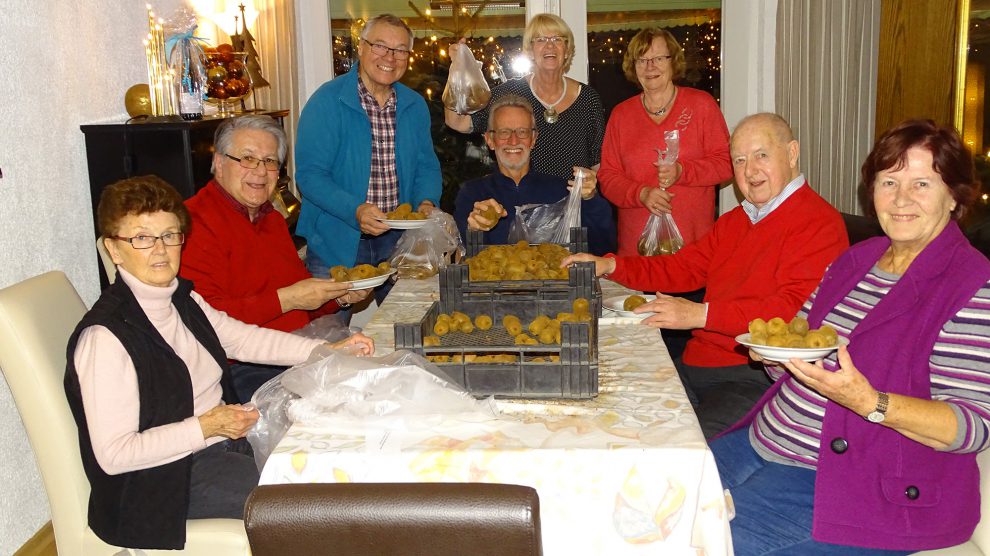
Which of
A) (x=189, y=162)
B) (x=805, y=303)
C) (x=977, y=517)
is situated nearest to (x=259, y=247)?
(x=189, y=162)

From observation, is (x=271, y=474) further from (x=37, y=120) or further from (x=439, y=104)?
(x=439, y=104)

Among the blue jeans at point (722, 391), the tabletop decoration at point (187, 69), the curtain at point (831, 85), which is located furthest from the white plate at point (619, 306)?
the curtain at point (831, 85)

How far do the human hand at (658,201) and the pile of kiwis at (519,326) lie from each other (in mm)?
1384

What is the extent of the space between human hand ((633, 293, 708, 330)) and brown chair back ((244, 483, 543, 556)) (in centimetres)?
139

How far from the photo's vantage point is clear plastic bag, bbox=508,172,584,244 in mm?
3354

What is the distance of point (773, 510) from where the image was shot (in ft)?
6.33

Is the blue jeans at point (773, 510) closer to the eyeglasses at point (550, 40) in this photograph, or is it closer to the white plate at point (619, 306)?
the white plate at point (619, 306)

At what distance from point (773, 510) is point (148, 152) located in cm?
255

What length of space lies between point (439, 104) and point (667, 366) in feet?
13.0

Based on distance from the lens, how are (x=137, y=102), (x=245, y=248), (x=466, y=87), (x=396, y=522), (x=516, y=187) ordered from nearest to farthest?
1. (x=396, y=522)
2. (x=245, y=248)
3. (x=137, y=102)
4. (x=516, y=187)
5. (x=466, y=87)

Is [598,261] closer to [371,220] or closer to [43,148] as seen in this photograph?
[371,220]

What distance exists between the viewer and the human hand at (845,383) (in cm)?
165

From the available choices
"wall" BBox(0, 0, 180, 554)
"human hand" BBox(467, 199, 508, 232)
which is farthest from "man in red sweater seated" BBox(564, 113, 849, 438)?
"wall" BBox(0, 0, 180, 554)

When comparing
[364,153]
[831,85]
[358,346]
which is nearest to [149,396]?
[358,346]
